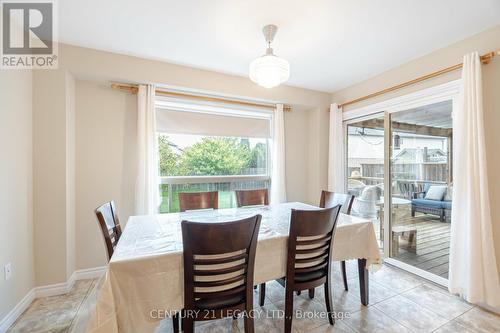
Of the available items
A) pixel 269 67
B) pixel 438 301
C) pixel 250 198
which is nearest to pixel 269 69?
pixel 269 67

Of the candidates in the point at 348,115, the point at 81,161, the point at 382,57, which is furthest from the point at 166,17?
the point at 348,115

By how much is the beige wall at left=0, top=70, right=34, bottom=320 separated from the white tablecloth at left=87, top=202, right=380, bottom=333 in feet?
3.16

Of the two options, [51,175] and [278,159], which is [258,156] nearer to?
[278,159]

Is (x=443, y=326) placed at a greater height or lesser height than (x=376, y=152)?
lesser

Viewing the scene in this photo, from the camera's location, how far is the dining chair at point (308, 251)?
151cm

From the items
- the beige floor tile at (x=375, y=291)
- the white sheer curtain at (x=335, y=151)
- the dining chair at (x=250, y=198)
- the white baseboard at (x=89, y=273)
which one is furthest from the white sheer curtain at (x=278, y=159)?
the white baseboard at (x=89, y=273)

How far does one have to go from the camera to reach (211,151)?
127 inches

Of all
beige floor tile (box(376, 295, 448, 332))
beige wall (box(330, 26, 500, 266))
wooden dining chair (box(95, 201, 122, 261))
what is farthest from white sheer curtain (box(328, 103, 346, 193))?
wooden dining chair (box(95, 201, 122, 261))

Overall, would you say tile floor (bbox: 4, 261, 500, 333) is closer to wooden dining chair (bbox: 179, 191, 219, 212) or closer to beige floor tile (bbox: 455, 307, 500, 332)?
beige floor tile (bbox: 455, 307, 500, 332)

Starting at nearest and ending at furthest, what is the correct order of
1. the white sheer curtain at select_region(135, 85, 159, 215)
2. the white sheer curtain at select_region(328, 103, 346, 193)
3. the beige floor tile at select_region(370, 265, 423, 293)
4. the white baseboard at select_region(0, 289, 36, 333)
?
the white baseboard at select_region(0, 289, 36, 333) < the beige floor tile at select_region(370, 265, 423, 293) < the white sheer curtain at select_region(135, 85, 159, 215) < the white sheer curtain at select_region(328, 103, 346, 193)

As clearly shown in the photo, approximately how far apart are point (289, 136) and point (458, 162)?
212cm

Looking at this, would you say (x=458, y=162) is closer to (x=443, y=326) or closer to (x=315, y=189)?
(x=443, y=326)

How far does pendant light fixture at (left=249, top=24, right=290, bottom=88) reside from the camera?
5.82ft

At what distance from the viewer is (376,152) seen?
3.12 meters
